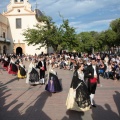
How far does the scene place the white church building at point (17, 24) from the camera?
162 ft

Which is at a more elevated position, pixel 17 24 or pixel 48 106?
pixel 17 24

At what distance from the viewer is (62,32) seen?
41.1 meters

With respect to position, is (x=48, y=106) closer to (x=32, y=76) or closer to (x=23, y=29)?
(x=32, y=76)

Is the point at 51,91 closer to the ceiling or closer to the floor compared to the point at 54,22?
closer to the floor

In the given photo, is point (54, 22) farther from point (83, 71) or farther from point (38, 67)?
point (83, 71)

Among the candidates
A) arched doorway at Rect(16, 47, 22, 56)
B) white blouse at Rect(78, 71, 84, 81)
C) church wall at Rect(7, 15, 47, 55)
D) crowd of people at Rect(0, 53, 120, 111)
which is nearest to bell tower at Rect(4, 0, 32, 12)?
church wall at Rect(7, 15, 47, 55)

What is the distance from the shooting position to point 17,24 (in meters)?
49.9

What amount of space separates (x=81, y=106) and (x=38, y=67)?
689cm

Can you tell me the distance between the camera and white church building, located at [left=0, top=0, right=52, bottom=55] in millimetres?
49312

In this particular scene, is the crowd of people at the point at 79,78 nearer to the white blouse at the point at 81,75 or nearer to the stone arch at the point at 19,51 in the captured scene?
the white blouse at the point at 81,75

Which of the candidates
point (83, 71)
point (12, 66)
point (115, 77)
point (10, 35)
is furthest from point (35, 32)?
point (83, 71)

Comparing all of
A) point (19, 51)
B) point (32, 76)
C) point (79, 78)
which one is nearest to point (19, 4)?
point (19, 51)

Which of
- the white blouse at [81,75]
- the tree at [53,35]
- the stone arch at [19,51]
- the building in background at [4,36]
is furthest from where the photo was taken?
the stone arch at [19,51]

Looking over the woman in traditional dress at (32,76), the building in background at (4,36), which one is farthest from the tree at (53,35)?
the woman in traditional dress at (32,76)
